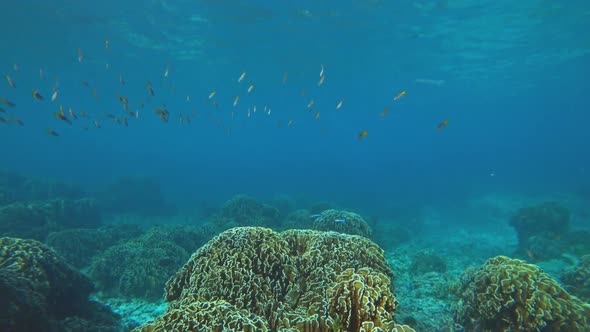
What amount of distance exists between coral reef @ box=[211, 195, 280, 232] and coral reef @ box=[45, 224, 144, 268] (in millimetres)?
5481

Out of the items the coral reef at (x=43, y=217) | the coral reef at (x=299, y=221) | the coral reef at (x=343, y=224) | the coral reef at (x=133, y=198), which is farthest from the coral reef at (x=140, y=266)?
the coral reef at (x=133, y=198)

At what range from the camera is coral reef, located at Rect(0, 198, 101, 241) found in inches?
609

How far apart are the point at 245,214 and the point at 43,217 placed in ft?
37.1

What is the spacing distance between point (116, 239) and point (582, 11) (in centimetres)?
3872

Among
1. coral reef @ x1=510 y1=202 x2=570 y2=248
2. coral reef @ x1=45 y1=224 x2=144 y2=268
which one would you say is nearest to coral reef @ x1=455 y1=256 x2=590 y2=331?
coral reef @ x1=45 y1=224 x2=144 y2=268

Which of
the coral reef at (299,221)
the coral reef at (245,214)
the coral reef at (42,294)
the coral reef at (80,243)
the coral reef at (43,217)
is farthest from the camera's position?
the coral reef at (245,214)

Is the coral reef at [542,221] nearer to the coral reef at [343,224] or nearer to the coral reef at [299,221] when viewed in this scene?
the coral reef at [343,224]

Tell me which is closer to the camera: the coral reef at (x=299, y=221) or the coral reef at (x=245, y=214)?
the coral reef at (x=299, y=221)

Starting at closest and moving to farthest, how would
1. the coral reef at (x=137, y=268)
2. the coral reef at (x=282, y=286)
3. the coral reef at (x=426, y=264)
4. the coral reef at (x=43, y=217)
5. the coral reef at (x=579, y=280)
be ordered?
the coral reef at (x=282, y=286) → the coral reef at (x=579, y=280) → the coral reef at (x=137, y=268) → the coral reef at (x=426, y=264) → the coral reef at (x=43, y=217)

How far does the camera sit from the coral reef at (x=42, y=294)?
5410 millimetres

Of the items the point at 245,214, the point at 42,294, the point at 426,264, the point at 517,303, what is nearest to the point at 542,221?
the point at 426,264

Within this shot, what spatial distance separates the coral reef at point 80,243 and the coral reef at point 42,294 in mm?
5477

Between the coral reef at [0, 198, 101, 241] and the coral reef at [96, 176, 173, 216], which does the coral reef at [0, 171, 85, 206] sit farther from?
the coral reef at [0, 198, 101, 241]

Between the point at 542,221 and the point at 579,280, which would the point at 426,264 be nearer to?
the point at 579,280
